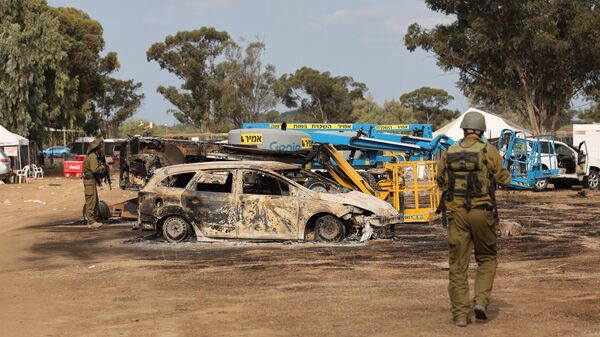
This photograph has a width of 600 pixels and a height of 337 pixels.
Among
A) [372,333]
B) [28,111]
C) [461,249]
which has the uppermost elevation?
[28,111]

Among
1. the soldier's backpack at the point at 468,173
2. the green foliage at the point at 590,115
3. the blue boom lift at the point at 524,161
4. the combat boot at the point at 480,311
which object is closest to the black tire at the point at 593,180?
the blue boom lift at the point at 524,161

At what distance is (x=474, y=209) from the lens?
7.69 m

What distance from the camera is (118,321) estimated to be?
318 inches

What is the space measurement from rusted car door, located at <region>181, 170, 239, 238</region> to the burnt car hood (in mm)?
1496

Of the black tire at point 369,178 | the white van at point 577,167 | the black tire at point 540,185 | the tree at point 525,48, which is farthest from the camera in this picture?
the tree at point 525,48

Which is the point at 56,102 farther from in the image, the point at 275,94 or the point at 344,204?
the point at 344,204

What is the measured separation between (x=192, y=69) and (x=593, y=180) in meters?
52.9

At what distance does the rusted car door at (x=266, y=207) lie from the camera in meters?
13.6

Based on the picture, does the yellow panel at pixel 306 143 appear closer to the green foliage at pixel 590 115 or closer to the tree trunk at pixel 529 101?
the tree trunk at pixel 529 101

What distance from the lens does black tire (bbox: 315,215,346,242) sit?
13516 millimetres

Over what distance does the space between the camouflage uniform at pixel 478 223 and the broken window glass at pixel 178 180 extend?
23.7 feet

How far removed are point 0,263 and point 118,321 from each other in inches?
209

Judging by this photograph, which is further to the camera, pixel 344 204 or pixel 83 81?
pixel 83 81

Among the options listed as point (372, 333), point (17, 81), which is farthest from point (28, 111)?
point (372, 333)
